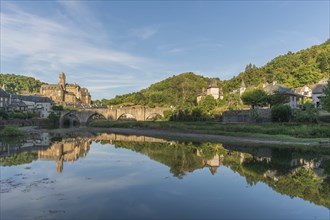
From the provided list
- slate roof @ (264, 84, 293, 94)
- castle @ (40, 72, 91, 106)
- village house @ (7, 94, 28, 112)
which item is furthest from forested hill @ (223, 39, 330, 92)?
castle @ (40, 72, 91, 106)

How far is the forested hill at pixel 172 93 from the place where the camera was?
11894cm

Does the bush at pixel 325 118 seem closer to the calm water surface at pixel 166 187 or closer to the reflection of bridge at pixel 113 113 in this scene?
the calm water surface at pixel 166 187

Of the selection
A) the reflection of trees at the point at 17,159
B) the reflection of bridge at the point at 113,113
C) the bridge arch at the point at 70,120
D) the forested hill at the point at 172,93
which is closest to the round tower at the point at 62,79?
the forested hill at the point at 172,93

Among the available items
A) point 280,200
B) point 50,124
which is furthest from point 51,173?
point 50,124

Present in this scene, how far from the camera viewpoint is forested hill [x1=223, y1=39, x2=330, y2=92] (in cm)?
9125

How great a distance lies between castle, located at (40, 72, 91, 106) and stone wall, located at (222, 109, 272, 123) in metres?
88.9

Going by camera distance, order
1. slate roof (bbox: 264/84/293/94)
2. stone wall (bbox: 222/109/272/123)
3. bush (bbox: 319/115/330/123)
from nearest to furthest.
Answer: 1. bush (bbox: 319/115/330/123)
2. stone wall (bbox: 222/109/272/123)
3. slate roof (bbox: 264/84/293/94)

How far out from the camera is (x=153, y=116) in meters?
97.7

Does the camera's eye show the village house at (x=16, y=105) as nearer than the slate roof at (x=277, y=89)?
No

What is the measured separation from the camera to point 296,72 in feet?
315

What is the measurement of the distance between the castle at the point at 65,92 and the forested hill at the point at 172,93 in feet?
64.4

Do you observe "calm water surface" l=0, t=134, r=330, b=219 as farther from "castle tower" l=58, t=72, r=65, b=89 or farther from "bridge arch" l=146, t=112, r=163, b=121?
"castle tower" l=58, t=72, r=65, b=89

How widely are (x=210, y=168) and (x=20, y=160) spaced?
52.6 feet

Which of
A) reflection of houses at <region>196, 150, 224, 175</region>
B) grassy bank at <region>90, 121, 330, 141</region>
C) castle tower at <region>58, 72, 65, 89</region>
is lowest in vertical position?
reflection of houses at <region>196, 150, 224, 175</region>
